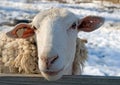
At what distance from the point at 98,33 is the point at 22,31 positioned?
589 centimetres

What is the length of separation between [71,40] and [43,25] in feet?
1.03

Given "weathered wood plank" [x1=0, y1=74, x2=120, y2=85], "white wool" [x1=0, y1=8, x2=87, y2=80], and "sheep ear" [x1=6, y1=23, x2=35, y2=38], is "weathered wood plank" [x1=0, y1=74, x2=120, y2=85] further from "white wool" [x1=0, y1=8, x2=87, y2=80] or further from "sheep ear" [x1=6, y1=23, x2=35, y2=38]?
"sheep ear" [x1=6, y1=23, x2=35, y2=38]

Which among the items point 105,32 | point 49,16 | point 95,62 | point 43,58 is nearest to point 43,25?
point 49,16

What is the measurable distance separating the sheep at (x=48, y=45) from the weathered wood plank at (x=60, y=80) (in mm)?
79

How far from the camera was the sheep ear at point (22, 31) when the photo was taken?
2850 mm

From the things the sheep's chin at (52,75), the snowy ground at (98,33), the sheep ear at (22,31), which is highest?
the sheep ear at (22,31)

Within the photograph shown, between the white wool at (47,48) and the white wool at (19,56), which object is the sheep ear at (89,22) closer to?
the white wool at (47,48)

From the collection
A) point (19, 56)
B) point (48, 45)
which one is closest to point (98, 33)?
point (19, 56)

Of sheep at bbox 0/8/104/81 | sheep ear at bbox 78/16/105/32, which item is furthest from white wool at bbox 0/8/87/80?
sheep ear at bbox 78/16/105/32

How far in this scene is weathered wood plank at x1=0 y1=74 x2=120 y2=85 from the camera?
2.37 meters

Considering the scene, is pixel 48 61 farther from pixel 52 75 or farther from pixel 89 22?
pixel 89 22

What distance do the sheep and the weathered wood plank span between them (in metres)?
0.08

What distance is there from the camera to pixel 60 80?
2.42 metres

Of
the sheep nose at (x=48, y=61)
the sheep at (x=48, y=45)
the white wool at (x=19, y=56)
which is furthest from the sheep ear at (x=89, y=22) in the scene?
the sheep nose at (x=48, y=61)
